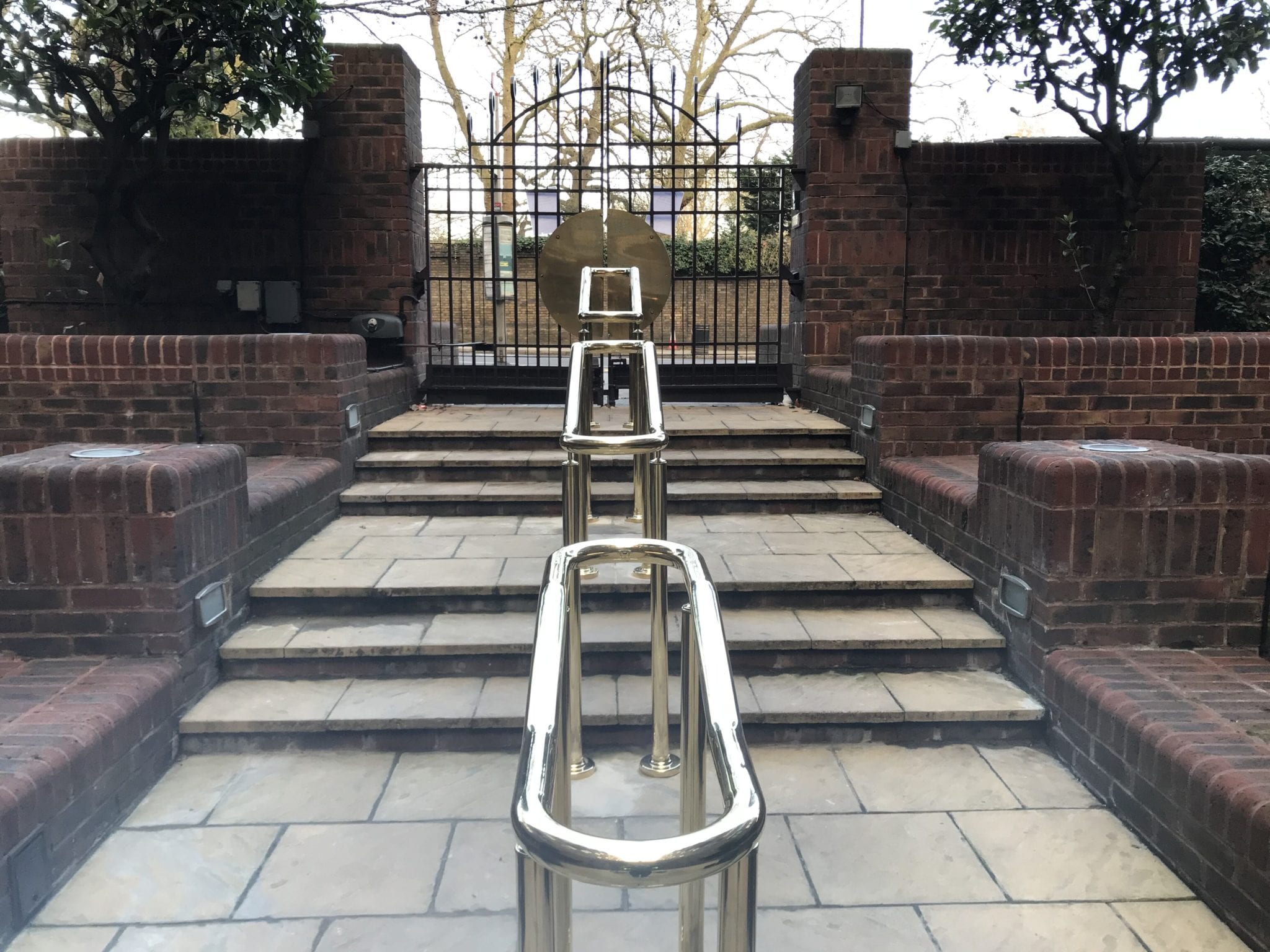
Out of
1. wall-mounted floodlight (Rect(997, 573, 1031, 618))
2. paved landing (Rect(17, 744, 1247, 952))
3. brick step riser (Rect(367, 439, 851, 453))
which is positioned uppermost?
brick step riser (Rect(367, 439, 851, 453))

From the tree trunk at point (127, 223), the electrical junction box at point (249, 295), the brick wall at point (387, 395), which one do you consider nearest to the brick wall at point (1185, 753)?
the brick wall at point (387, 395)

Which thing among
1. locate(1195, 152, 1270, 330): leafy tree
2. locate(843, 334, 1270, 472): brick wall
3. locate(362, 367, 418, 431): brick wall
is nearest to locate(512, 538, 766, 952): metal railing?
locate(843, 334, 1270, 472): brick wall

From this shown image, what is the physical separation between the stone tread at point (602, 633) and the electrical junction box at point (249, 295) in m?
3.72

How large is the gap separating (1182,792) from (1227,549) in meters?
1.04

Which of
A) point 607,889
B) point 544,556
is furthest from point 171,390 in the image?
point 607,889

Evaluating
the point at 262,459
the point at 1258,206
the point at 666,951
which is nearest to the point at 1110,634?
the point at 666,951

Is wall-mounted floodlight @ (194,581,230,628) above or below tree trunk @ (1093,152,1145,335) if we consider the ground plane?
below

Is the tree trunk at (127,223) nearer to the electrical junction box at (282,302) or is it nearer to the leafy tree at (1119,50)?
the electrical junction box at (282,302)

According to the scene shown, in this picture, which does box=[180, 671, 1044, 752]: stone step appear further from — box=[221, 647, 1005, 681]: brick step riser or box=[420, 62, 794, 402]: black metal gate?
box=[420, 62, 794, 402]: black metal gate

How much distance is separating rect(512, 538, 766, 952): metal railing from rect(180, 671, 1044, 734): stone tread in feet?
4.09

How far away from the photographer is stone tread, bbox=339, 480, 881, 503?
15.6 feet

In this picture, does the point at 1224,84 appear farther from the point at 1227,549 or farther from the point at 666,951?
the point at 666,951

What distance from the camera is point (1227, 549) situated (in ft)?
9.59

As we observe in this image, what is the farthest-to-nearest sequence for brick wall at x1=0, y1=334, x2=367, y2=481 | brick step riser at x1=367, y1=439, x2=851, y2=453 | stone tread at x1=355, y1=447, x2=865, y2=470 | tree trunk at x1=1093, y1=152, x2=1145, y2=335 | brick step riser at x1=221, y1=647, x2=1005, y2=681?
tree trunk at x1=1093, y1=152, x2=1145, y2=335 → brick step riser at x1=367, y1=439, x2=851, y2=453 → stone tread at x1=355, y1=447, x2=865, y2=470 → brick wall at x1=0, y1=334, x2=367, y2=481 → brick step riser at x1=221, y1=647, x2=1005, y2=681
